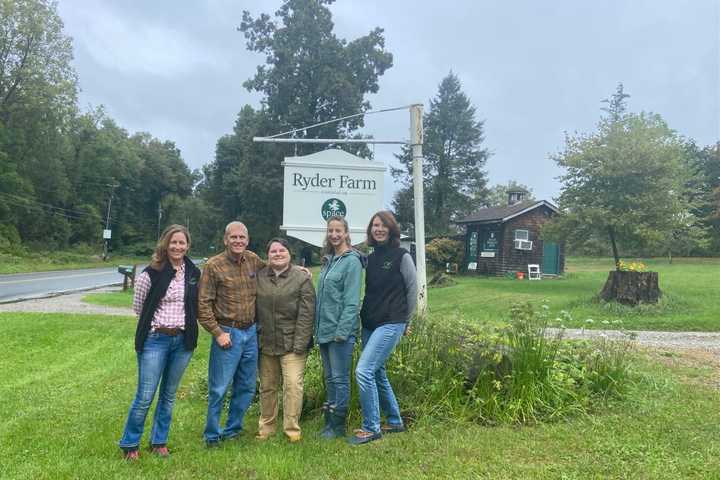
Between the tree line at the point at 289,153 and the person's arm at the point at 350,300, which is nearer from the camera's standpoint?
the person's arm at the point at 350,300

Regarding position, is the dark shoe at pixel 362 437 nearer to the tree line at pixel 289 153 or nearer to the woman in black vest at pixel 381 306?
the woman in black vest at pixel 381 306

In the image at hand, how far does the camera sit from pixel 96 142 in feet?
193

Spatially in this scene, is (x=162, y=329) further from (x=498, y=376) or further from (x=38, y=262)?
(x=38, y=262)

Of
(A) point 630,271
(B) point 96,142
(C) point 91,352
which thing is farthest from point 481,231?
(B) point 96,142

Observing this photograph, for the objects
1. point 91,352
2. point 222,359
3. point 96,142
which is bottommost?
point 91,352

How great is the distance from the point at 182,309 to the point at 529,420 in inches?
111

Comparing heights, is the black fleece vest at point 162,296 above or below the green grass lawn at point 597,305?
above

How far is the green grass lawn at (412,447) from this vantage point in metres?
3.41

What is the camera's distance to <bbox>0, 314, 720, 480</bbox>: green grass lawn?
3.41 meters

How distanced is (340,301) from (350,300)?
0.27ft

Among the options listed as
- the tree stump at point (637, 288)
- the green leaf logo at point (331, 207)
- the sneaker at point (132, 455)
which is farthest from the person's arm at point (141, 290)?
the tree stump at point (637, 288)

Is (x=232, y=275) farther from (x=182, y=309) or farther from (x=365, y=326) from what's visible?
(x=365, y=326)

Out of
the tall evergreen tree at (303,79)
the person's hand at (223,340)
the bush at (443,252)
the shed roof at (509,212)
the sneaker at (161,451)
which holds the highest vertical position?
the tall evergreen tree at (303,79)

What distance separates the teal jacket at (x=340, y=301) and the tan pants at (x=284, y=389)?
31 centimetres
